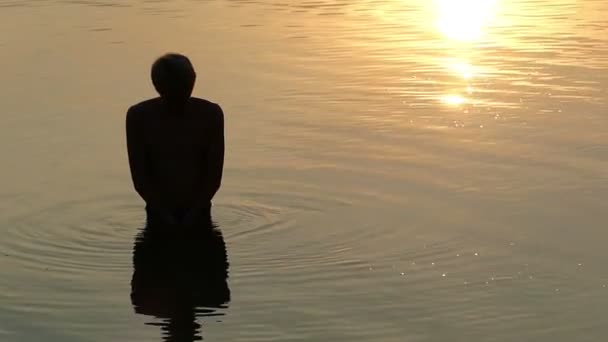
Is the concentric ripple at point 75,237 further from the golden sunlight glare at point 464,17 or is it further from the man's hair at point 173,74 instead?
the golden sunlight glare at point 464,17

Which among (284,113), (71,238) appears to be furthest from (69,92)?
(71,238)

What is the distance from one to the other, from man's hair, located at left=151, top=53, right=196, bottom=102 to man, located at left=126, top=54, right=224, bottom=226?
0.06m

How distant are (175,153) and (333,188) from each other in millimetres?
1908

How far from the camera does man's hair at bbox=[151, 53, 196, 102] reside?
7.97 metres

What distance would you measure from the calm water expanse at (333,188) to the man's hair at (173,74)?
1030mm

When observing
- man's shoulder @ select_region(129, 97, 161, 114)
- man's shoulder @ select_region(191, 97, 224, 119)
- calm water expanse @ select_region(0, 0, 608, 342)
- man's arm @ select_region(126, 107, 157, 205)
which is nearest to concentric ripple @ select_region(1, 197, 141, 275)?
calm water expanse @ select_region(0, 0, 608, 342)

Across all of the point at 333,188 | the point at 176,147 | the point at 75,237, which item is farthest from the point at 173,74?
the point at 333,188

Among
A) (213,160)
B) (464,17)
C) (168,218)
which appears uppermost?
(213,160)

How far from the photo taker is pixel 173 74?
7.99 metres

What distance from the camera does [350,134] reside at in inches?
468

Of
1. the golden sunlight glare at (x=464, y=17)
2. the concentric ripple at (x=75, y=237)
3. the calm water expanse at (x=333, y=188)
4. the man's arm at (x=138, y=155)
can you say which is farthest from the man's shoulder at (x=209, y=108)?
the golden sunlight glare at (x=464, y=17)

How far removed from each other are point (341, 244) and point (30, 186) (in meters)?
2.68

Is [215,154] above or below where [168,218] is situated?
above

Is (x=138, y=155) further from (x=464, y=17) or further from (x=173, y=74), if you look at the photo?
(x=464, y=17)
